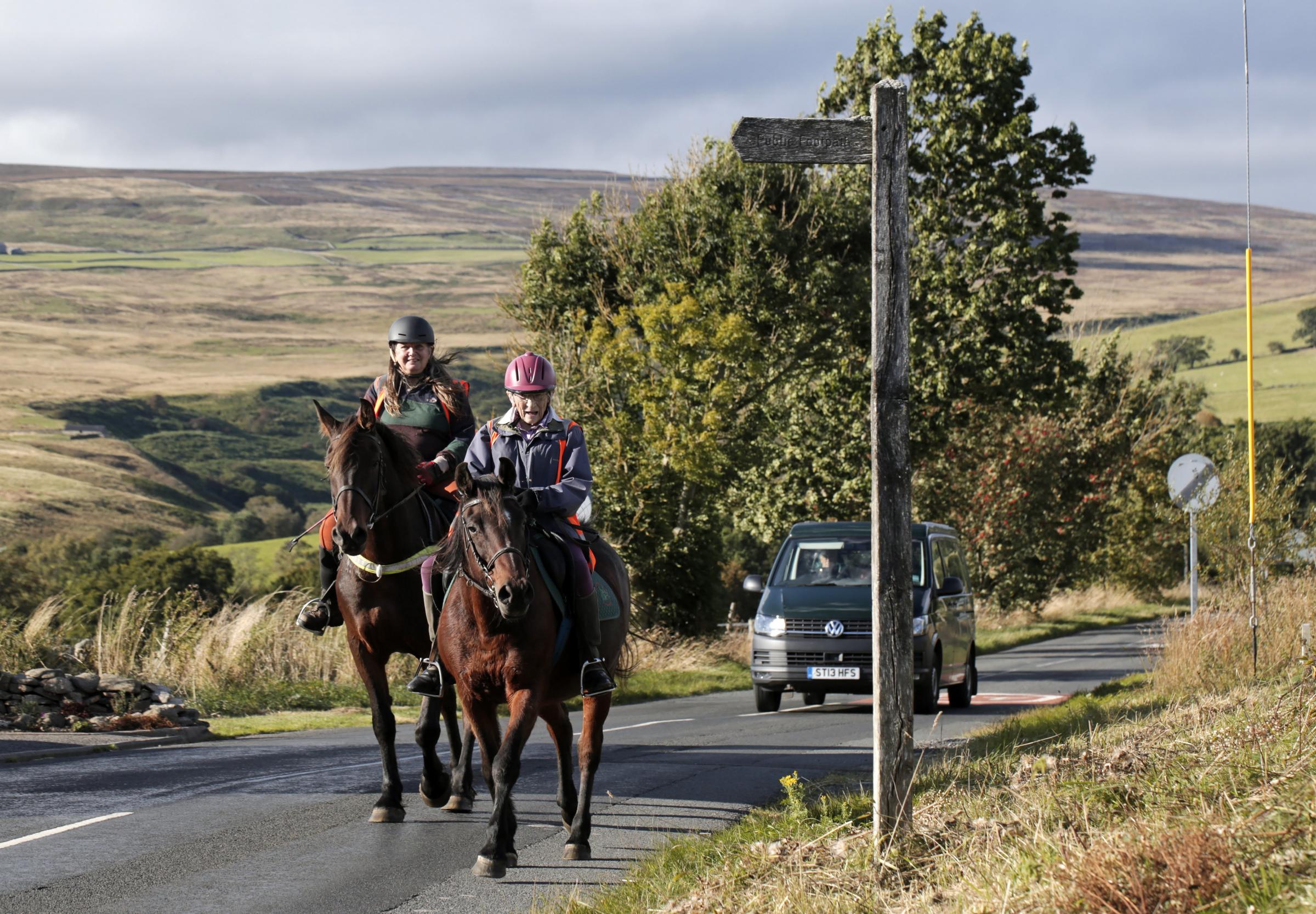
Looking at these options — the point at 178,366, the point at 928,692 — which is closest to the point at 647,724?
the point at 928,692

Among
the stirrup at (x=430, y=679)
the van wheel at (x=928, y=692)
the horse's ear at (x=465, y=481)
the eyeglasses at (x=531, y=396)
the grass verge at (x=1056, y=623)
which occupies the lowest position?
the grass verge at (x=1056, y=623)

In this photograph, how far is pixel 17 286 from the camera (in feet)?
587

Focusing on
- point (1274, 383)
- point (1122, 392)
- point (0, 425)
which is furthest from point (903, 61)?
point (1274, 383)

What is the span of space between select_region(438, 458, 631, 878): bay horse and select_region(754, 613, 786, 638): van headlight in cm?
923

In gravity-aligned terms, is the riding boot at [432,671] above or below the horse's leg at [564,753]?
above

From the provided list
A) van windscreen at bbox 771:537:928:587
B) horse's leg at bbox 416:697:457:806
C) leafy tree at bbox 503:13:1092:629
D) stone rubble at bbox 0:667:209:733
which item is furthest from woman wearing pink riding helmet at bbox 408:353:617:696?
leafy tree at bbox 503:13:1092:629

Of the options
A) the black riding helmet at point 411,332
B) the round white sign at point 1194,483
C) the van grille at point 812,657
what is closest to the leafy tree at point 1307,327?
the round white sign at point 1194,483

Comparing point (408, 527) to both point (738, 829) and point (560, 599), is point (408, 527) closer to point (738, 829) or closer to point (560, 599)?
point (560, 599)

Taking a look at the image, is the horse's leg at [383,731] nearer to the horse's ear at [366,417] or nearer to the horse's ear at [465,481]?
the horse's ear at [366,417]

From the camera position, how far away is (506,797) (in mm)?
7266

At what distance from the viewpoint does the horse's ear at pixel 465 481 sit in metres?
7.60

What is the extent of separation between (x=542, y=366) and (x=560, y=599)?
136 cm

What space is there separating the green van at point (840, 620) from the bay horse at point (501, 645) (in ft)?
28.6

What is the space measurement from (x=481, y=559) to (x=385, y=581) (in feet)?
6.77
